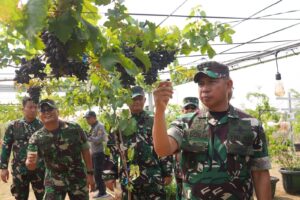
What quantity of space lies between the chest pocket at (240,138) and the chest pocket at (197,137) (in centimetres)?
14

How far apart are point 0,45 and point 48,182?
2131 mm

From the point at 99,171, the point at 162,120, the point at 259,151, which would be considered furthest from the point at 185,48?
the point at 99,171

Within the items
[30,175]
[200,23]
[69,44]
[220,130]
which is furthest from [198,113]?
[30,175]

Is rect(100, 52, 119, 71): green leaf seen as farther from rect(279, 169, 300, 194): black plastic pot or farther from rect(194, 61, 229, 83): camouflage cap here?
rect(279, 169, 300, 194): black plastic pot

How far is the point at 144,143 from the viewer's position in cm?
347

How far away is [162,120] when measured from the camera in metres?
1.91

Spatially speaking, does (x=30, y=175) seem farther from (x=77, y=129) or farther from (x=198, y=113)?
(x=198, y=113)

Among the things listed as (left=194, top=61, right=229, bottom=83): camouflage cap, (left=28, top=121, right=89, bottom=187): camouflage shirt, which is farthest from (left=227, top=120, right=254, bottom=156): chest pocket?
(left=28, top=121, right=89, bottom=187): camouflage shirt

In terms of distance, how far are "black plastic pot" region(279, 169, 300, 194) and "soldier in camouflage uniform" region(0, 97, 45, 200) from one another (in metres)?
4.68

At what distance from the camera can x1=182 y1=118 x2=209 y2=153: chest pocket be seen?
2090mm

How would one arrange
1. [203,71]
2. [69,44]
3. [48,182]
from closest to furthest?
[69,44], [203,71], [48,182]

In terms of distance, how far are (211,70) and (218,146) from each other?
0.45 m

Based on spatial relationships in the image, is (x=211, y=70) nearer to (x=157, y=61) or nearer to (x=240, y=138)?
(x=157, y=61)

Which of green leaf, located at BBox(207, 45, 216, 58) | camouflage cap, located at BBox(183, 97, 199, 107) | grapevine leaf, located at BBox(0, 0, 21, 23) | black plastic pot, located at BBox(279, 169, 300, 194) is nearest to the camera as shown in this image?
grapevine leaf, located at BBox(0, 0, 21, 23)
